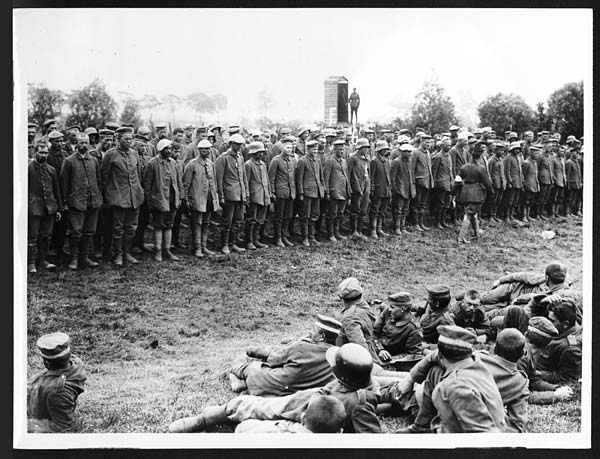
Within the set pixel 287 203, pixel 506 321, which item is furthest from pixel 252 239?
pixel 506 321

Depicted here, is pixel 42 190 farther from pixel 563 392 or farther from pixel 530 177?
pixel 530 177

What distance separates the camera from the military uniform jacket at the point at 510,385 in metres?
5.80

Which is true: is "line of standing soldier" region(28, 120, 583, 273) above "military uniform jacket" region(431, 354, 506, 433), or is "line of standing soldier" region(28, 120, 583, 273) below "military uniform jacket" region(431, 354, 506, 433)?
above

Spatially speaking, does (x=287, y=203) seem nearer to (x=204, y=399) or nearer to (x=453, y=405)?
(x=204, y=399)

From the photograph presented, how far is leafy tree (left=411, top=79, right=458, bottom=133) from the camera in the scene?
8391 mm

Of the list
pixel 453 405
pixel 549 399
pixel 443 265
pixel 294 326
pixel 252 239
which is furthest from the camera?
pixel 252 239

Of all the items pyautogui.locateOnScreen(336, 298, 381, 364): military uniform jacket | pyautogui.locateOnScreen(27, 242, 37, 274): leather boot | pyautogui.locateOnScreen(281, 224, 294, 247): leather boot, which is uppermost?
pyautogui.locateOnScreen(281, 224, 294, 247): leather boot

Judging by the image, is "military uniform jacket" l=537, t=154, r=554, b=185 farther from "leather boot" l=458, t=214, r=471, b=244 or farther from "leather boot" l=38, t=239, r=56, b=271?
"leather boot" l=38, t=239, r=56, b=271

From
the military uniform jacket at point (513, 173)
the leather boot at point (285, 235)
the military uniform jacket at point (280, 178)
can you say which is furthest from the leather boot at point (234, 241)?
the military uniform jacket at point (513, 173)

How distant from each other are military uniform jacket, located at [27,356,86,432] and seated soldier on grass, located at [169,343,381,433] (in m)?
1.03

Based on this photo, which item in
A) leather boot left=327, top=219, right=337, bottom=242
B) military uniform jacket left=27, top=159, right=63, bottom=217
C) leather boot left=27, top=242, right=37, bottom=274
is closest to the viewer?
leather boot left=27, top=242, right=37, bottom=274

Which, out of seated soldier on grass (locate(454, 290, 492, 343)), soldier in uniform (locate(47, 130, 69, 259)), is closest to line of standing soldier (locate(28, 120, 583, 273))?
soldier in uniform (locate(47, 130, 69, 259))

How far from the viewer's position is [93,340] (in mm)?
7676

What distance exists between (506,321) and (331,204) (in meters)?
4.08
